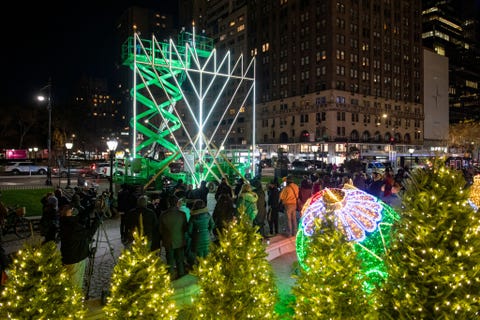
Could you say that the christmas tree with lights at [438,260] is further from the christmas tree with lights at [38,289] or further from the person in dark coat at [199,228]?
the person in dark coat at [199,228]

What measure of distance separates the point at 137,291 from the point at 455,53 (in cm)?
12524

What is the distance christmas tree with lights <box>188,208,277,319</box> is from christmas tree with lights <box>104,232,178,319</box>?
1.48ft

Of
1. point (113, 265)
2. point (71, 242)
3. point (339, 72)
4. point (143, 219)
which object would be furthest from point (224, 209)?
point (339, 72)

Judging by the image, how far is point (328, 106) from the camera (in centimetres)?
6981

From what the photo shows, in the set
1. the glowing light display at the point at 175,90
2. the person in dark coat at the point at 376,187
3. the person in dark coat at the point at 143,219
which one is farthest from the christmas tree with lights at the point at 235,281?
the glowing light display at the point at 175,90

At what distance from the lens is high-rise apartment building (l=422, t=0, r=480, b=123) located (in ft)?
338

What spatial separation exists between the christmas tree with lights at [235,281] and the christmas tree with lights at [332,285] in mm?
404

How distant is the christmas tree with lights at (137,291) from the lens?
3.62m

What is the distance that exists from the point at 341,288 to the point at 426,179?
1.47 metres

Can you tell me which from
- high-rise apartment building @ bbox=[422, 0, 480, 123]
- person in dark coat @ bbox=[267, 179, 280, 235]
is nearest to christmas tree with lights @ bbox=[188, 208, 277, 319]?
person in dark coat @ bbox=[267, 179, 280, 235]

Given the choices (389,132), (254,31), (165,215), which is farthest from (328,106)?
(165,215)

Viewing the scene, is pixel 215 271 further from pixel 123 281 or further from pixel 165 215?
pixel 165 215

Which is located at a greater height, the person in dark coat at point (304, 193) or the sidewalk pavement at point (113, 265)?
the person in dark coat at point (304, 193)

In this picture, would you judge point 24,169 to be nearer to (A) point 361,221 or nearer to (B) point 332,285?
(A) point 361,221
